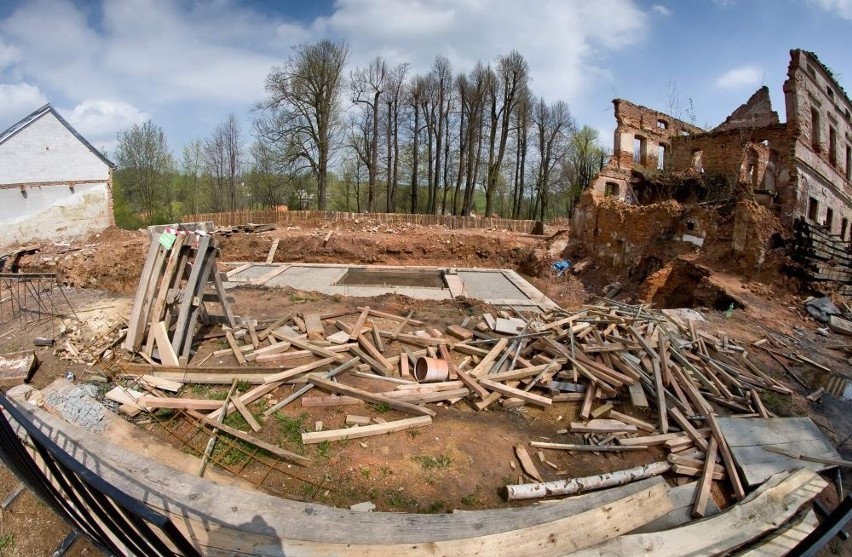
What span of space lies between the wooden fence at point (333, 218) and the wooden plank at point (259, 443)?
2233 cm

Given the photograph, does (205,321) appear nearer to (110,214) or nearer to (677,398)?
(677,398)

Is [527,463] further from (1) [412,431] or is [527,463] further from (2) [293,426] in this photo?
(2) [293,426]

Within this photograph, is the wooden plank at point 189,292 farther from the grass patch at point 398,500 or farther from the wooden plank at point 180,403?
the grass patch at point 398,500

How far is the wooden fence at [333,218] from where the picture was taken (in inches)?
1012

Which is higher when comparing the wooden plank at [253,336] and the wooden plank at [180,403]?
the wooden plank at [253,336]

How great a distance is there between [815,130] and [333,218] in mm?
26225

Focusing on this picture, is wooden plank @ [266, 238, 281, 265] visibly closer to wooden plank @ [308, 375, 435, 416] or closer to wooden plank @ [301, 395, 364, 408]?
wooden plank @ [308, 375, 435, 416]

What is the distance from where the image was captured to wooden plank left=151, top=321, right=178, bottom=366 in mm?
5594

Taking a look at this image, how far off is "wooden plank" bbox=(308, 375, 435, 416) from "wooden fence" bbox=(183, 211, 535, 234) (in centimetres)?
2165

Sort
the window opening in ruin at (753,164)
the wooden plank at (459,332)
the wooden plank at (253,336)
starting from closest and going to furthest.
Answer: the wooden plank at (253,336), the wooden plank at (459,332), the window opening in ruin at (753,164)

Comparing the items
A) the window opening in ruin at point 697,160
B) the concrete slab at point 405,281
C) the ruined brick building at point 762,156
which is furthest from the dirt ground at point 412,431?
the window opening in ruin at point 697,160

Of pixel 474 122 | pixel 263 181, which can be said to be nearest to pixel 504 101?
pixel 474 122

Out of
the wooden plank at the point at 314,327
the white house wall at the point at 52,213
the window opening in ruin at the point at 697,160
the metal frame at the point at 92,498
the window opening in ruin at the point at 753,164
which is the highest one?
the window opening in ruin at the point at 697,160

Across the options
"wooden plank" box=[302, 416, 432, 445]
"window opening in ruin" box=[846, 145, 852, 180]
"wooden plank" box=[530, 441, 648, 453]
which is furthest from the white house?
"window opening in ruin" box=[846, 145, 852, 180]
